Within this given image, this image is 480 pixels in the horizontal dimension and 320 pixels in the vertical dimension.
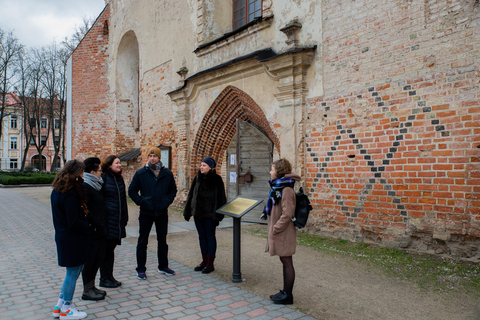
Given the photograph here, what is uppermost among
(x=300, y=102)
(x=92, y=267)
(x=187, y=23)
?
(x=187, y=23)

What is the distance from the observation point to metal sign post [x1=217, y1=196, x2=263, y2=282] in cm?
461

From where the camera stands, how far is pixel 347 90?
6.77 m

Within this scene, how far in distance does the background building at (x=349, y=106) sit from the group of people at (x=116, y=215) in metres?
2.81

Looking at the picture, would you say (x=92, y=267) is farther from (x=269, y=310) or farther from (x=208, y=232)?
(x=269, y=310)

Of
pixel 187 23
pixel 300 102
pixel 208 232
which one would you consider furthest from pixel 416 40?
pixel 187 23

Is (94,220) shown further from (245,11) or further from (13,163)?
(13,163)

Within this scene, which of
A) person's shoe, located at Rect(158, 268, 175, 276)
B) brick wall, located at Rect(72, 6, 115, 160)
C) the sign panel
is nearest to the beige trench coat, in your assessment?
the sign panel

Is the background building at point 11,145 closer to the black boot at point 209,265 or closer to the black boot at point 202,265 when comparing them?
the black boot at point 202,265

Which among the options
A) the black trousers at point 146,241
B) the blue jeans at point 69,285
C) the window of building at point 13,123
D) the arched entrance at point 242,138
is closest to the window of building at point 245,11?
the arched entrance at point 242,138

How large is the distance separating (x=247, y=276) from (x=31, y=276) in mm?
2835

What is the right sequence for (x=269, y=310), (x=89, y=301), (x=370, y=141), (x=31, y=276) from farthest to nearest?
(x=370, y=141), (x=31, y=276), (x=89, y=301), (x=269, y=310)

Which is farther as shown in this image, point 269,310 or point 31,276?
point 31,276

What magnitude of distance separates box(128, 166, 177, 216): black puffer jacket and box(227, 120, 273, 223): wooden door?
4179mm

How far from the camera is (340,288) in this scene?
4332 millimetres
